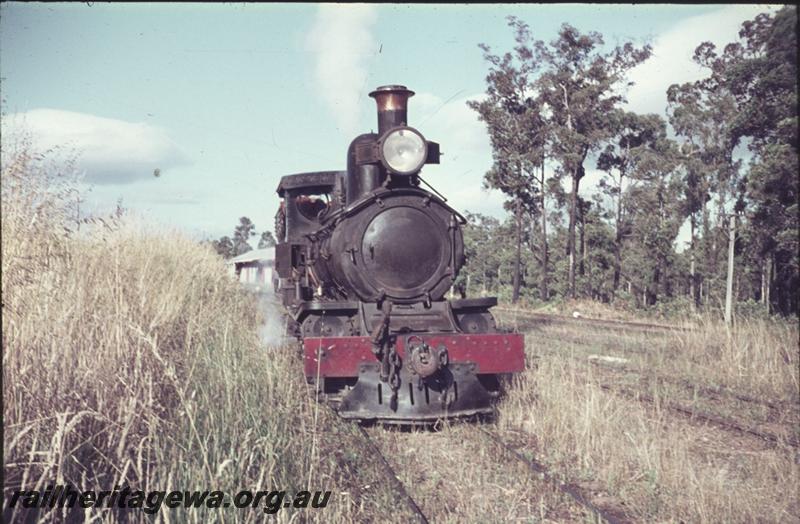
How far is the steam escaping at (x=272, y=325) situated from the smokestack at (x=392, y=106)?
8.62 feet

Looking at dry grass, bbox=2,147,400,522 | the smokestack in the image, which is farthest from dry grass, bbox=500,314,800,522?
the smokestack

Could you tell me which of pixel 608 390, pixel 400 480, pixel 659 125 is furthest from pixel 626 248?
pixel 400 480

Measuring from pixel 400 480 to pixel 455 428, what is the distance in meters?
1.36

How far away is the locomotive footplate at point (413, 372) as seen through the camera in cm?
537

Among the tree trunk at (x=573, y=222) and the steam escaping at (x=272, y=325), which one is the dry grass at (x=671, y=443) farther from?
the tree trunk at (x=573, y=222)

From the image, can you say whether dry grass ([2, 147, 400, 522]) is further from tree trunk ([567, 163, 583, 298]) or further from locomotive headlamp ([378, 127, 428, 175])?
tree trunk ([567, 163, 583, 298])

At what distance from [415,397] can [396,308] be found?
3.23 ft

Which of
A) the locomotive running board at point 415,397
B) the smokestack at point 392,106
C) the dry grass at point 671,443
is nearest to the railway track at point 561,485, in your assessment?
the dry grass at point 671,443

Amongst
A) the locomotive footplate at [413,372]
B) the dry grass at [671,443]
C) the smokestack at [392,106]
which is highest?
the smokestack at [392,106]

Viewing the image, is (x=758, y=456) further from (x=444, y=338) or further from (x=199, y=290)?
(x=199, y=290)

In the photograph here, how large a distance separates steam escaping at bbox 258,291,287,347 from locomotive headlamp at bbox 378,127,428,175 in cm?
237

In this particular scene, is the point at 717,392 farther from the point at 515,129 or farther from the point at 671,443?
the point at 515,129

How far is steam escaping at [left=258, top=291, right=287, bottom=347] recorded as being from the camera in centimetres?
893

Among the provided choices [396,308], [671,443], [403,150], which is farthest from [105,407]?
[671,443]
